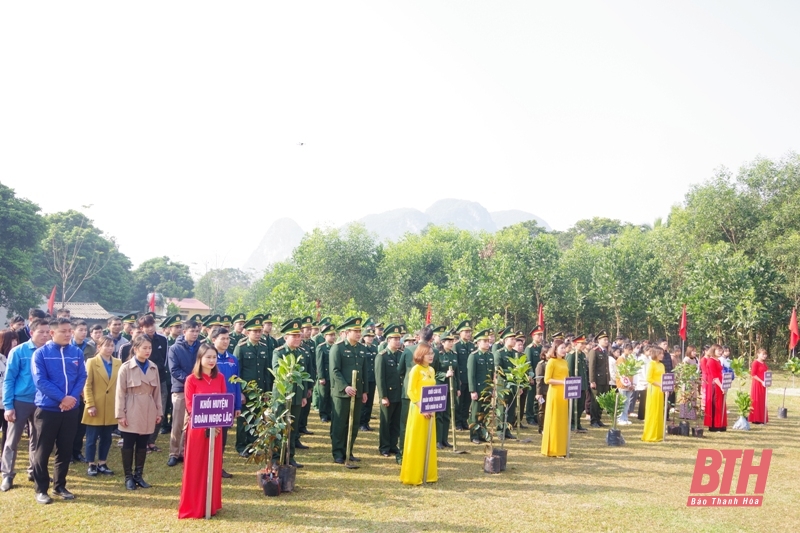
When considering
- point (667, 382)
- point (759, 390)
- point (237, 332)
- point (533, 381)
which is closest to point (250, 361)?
point (237, 332)

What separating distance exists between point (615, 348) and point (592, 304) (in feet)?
69.7

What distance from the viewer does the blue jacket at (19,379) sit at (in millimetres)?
6715

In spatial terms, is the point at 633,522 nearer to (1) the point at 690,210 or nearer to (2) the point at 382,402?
(2) the point at 382,402

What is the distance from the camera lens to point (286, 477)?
23.2 feet

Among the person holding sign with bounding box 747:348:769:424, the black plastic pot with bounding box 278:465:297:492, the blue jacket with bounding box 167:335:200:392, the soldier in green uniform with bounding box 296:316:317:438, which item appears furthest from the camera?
the person holding sign with bounding box 747:348:769:424

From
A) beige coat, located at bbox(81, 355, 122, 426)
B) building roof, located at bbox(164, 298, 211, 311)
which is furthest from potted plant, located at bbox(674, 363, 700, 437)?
building roof, located at bbox(164, 298, 211, 311)

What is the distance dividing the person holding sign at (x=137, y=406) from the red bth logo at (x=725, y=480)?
6.45 metres

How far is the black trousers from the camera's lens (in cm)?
641

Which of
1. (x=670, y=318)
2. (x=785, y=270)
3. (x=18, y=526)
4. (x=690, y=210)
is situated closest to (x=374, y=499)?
(x=18, y=526)

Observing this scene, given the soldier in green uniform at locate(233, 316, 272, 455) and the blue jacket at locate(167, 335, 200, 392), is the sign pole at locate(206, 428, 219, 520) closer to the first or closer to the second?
the blue jacket at locate(167, 335, 200, 392)

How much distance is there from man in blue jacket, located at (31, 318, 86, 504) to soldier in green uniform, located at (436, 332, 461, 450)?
17.3 feet

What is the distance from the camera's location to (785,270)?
32.8m

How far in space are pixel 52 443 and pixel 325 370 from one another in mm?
4838

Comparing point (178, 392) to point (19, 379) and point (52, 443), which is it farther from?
point (19, 379)
